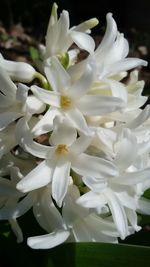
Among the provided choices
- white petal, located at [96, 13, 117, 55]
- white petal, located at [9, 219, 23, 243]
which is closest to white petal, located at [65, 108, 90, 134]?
white petal, located at [96, 13, 117, 55]

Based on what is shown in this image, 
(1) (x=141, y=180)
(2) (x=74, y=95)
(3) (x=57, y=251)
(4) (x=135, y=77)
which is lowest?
(3) (x=57, y=251)

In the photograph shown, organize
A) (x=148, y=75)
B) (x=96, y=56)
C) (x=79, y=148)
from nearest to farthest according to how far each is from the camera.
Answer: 1. (x=79, y=148)
2. (x=96, y=56)
3. (x=148, y=75)

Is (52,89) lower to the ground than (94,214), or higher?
higher

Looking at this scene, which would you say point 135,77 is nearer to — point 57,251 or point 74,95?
point 74,95

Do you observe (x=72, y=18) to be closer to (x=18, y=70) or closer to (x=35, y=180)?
(x=18, y=70)

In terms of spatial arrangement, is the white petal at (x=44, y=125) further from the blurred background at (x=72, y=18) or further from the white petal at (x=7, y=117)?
the blurred background at (x=72, y=18)

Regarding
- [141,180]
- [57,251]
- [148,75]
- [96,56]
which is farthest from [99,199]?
[148,75]

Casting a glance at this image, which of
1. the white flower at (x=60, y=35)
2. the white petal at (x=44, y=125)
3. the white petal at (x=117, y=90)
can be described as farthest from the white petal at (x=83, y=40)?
the white petal at (x=44, y=125)

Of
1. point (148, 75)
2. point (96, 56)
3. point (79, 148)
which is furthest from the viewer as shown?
point (148, 75)
